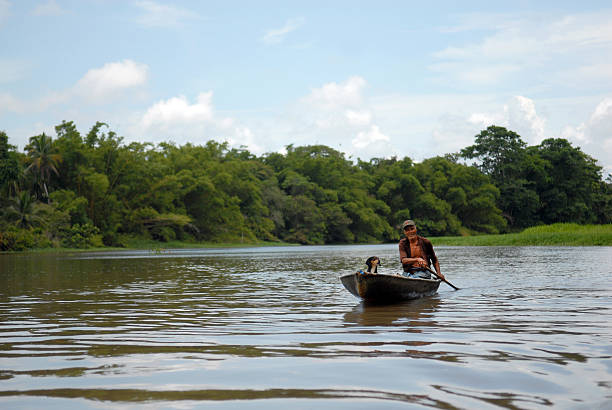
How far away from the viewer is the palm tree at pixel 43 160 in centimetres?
5950

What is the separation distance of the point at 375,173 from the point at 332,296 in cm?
9215

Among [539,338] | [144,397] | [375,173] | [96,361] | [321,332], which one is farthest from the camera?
[375,173]

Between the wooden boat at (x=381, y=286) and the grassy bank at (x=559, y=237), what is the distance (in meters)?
32.0

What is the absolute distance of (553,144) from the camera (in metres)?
95.5

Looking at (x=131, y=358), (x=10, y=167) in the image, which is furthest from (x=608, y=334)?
(x=10, y=167)

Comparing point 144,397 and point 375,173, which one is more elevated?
point 375,173

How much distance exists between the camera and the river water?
13.5 feet

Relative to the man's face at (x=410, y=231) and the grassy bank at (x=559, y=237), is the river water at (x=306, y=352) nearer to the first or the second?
the man's face at (x=410, y=231)

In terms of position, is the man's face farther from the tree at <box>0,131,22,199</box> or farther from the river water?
the tree at <box>0,131,22,199</box>

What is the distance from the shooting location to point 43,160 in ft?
196

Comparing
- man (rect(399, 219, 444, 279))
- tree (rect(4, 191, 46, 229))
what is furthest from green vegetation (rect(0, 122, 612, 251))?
man (rect(399, 219, 444, 279))

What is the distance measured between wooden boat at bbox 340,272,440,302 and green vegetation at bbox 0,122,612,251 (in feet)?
118

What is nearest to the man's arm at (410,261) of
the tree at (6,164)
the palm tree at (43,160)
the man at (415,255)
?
the man at (415,255)

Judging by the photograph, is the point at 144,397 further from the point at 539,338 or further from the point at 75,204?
the point at 75,204
